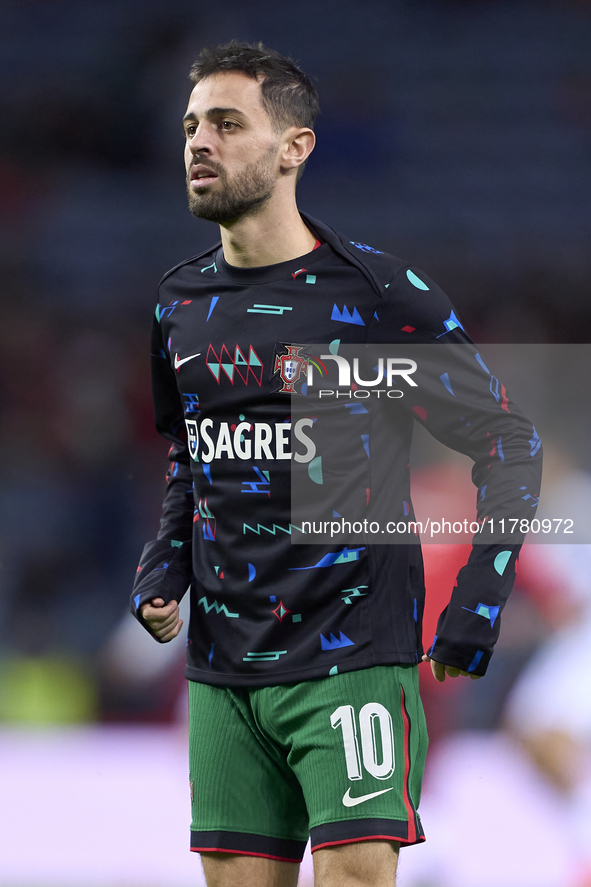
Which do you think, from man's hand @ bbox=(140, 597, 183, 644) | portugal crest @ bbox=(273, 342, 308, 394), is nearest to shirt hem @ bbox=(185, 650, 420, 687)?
man's hand @ bbox=(140, 597, 183, 644)

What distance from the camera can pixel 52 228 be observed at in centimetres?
272

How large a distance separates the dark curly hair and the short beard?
0.24 feet

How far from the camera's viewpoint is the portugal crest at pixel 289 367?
1369 millimetres

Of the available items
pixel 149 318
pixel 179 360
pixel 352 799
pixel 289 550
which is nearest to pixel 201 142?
pixel 179 360

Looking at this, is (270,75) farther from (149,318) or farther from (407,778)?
(149,318)

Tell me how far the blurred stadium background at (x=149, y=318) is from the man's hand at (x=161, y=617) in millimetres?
1070

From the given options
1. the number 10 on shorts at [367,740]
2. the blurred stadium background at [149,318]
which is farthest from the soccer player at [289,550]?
the blurred stadium background at [149,318]

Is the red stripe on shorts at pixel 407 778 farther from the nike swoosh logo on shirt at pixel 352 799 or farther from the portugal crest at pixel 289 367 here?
the portugal crest at pixel 289 367

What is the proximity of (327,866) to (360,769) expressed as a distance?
0.13 metres

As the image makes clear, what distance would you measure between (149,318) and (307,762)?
172 centimetres

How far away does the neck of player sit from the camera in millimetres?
1449

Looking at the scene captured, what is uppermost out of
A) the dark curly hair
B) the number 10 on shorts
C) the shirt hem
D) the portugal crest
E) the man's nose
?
the dark curly hair

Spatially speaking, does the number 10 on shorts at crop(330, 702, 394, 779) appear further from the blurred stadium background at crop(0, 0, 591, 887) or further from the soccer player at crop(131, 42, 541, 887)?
the blurred stadium background at crop(0, 0, 591, 887)

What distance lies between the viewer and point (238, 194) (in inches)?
55.8
